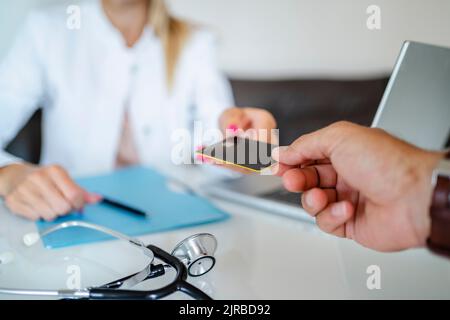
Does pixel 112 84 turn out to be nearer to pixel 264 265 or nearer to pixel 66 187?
pixel 66 187

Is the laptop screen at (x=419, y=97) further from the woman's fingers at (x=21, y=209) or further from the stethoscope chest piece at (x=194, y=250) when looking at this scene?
the woman's fingers at (x=21, y=209)

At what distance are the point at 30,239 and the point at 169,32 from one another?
A: 64cm

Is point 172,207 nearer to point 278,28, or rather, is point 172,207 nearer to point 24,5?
point 24,5

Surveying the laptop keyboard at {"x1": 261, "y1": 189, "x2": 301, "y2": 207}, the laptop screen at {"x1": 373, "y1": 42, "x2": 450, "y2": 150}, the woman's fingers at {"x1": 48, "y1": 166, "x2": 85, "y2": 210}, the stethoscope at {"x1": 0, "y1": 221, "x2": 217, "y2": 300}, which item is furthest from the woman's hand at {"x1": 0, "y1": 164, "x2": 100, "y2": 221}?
the laptop screen at {"x1": 373, "y1": 42, "x2": 450, "y2": 150}

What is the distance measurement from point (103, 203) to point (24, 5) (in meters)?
0.34

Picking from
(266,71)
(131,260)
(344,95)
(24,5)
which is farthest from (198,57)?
(131,260)

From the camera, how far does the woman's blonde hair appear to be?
1.08m

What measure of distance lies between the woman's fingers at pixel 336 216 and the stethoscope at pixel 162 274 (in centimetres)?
12

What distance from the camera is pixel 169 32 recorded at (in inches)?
43.5

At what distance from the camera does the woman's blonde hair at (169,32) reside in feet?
3.53

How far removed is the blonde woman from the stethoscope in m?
0.31

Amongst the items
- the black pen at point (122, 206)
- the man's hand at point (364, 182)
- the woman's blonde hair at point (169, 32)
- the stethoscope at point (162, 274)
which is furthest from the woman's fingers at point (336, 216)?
the woman's blonde hair at point (169, 32)

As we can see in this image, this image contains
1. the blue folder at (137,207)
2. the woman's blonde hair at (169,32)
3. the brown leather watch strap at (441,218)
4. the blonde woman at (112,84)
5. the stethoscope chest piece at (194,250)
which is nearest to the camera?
the brown leather watch strap at (441,218)

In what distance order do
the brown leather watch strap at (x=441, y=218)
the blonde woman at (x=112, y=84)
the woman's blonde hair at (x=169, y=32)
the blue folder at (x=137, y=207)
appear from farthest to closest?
the woman's blonde hair at (x=169, y=32) < the blonde woman at (x=112, y=84) < the blue folder at (x=137, y=207) < the brown leather watch strap at (x=441, y=218)
